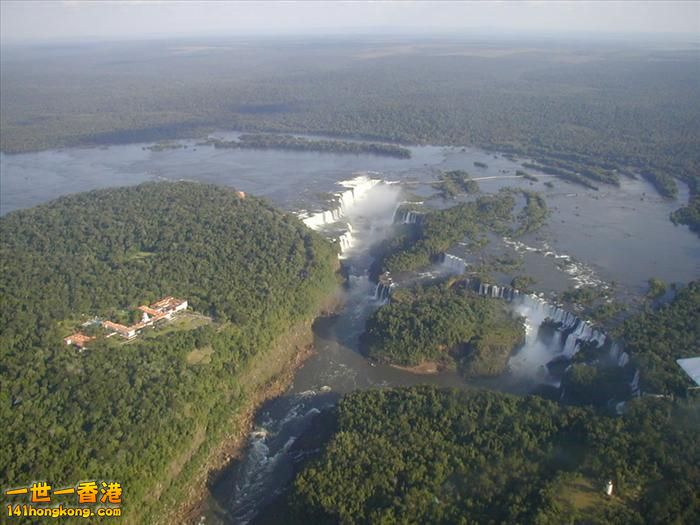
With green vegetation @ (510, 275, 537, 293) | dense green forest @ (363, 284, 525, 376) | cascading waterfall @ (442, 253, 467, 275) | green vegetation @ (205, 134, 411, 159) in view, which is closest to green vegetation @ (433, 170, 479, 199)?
green vegetation @ (205, 134, 411, 159)

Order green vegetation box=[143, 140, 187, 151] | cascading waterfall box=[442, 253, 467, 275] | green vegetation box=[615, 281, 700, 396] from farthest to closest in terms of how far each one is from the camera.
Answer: green vegetation box=[143, 140, 187, 151] < cascading waterfall box=[442, 253, 467, 275] < green vegetation box=[615, 281, 700, 396]

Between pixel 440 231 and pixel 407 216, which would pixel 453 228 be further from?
pixel 407 216

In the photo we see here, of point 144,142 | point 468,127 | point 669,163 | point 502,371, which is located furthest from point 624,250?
point 144,142

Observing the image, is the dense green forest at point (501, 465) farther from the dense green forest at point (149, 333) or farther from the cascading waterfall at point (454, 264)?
the cascading waterfall at point (454, 264)

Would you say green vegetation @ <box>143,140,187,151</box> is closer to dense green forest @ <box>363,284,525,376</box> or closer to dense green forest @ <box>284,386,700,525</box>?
dense green forest @ <box>363,284,525,376</box>

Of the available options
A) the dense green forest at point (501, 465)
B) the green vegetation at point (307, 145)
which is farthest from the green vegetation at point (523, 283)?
the green vegetation at point (307, 145)

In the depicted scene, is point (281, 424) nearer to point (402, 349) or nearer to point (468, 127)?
point (402, 349)

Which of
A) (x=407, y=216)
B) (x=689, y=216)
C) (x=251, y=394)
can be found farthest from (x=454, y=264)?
(x=689, y=216)
